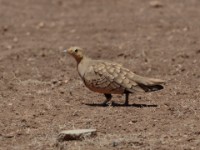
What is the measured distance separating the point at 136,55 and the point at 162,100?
3.58 meters

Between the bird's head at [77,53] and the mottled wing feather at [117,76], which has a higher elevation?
the bird's head at [77,53]

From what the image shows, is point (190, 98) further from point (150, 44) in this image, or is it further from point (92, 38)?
point (92, 38)

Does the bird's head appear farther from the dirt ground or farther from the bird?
the dirt ground

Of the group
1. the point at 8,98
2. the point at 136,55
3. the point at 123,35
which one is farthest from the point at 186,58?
the point at 8,98

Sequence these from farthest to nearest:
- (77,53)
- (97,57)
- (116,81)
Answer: (97,57) < (77,53) < (116,81)

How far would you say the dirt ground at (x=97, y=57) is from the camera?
847 centimetres

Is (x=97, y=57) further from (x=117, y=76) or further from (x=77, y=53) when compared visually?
(x=117, y=76)

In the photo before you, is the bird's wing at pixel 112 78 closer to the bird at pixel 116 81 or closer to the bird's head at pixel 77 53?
the bird at pixel 116 81

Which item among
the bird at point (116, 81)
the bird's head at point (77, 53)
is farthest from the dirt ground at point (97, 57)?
the bird's head at point (77, 53)

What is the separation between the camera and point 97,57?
13.9 meters

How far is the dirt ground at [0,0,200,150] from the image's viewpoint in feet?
27.8

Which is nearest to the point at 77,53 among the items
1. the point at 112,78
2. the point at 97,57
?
the point at 112,78

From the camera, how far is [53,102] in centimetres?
1023

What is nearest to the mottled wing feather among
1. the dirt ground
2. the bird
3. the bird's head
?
the bird
